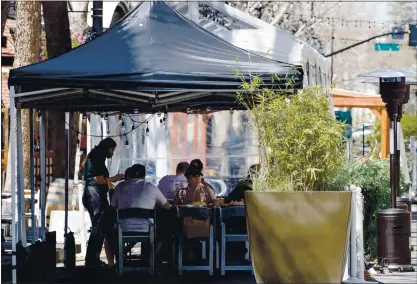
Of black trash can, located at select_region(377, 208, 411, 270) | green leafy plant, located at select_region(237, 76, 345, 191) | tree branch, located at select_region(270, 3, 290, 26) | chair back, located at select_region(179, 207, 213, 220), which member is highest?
tree branch, located at select_region(270, 3, 290, 26)

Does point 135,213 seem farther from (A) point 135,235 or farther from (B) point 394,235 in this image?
(B) point 394,235

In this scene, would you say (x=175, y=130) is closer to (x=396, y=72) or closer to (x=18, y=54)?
(x=18, y=54)

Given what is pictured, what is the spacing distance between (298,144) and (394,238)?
17.2 feet

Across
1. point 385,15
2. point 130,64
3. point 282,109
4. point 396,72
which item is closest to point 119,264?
point 130,64

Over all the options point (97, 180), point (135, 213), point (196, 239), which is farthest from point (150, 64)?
point (97, 180)

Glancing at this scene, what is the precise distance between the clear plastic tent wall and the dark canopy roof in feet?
20.6

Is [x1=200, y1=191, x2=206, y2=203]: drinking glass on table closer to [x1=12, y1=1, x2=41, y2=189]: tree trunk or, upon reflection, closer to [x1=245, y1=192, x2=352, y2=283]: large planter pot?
[x1=245, y1=192, x2=352, y2=283]: large planter pot

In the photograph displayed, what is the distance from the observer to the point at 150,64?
1302cm

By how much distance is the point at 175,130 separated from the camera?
22562mm

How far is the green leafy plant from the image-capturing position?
10.9 metres

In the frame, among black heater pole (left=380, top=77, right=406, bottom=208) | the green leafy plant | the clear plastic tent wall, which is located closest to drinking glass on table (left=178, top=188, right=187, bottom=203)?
black heater pole (left=380, top=77, right=406, bottom=208)

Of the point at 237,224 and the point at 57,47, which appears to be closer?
the point at 237,224

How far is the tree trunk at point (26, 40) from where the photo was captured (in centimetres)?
2091

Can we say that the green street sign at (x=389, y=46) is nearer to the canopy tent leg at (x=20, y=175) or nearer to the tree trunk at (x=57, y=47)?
the tree trunk at (x=57, y=47)
